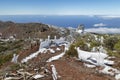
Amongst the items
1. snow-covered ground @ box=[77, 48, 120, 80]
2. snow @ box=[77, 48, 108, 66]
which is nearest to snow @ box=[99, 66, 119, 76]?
snow-covered ground @ box=[77, 48, 120, 80]

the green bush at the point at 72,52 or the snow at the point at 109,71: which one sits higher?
the snow at the point at 109,71

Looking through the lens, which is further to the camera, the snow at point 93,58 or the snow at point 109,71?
the snow at point 93,58

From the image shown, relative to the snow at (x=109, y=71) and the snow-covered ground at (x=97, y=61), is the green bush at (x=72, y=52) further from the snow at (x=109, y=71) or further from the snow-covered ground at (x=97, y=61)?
the snow at (x=109, y=71)

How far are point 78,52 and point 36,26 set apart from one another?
315ft

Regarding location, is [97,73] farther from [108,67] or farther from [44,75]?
[44,75]

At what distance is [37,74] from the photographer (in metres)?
23.3

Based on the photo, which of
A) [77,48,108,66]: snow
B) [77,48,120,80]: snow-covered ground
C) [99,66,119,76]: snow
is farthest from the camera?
[77,48,108,66]: snow

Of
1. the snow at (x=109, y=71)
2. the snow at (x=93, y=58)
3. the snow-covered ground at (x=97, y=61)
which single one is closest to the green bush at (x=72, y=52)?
the snow-covered ground at (x=97, y=61)

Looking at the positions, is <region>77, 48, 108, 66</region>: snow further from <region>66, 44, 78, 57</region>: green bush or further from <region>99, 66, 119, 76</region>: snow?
<region>66, 44, 78, 57</region>: green bush

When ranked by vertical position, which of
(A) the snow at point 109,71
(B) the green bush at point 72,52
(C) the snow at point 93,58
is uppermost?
(C) the snow at point 93,58

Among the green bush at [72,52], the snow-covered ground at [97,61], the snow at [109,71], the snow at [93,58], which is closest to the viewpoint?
the snow at [109,71]

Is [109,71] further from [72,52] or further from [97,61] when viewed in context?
[72,52]

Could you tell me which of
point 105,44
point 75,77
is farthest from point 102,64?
point 105,44

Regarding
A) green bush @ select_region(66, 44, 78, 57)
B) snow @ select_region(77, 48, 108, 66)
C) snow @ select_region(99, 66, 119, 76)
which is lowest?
green bush @ select_region(66, 44, 78, 57)
